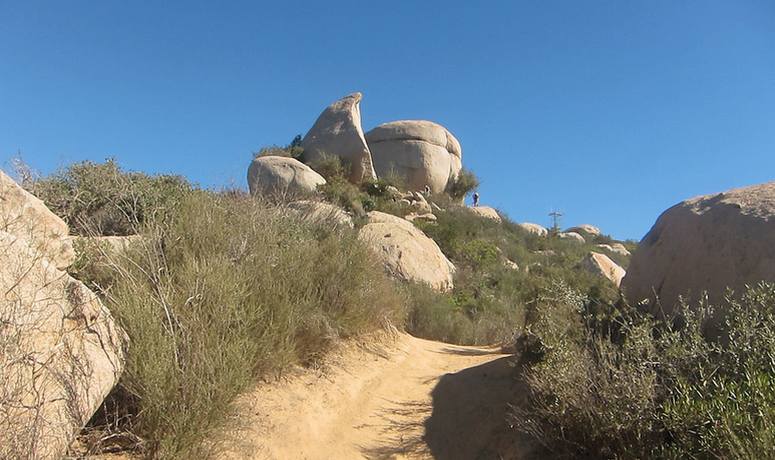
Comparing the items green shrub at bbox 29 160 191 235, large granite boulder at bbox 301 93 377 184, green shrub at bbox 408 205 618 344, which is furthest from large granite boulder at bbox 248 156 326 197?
green shrub at bbox 29 160 191 235

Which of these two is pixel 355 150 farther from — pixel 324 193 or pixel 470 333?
pixel 470 333

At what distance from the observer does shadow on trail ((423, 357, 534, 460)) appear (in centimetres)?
546

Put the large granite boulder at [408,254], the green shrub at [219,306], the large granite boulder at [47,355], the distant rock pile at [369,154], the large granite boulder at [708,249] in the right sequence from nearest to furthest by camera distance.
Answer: the large granite boulder at [47,355], the green shrub at [219,306], the large granite boulder at [708,249], the large granite boulder at [408,254], the distant rock pile at [369,154]

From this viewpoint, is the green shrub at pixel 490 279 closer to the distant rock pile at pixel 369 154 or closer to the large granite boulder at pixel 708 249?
the large granite boulder at pixel 708 249

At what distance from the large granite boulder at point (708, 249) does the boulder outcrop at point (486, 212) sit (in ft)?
70.9

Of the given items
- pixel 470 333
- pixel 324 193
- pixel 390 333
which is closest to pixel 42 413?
pixel 390 333

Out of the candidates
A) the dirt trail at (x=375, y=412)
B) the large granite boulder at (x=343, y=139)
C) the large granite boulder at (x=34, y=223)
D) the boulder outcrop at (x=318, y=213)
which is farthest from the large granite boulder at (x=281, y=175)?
the large granite boulder at (x=34, y=223)

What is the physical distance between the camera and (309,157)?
26.2 m

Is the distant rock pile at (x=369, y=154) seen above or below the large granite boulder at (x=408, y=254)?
above

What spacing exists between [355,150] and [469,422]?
20191 mm

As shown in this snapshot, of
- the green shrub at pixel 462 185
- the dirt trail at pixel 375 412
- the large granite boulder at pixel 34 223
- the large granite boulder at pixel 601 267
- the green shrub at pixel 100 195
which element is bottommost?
the dirt trail at pixel 375 412

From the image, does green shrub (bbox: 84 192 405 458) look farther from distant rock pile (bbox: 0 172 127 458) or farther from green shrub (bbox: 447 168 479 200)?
green shrub (bbox: 447 168 479 200)

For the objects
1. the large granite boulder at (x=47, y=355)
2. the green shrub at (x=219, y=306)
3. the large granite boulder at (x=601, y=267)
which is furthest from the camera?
the large granite boulder at (x=601, y=267)

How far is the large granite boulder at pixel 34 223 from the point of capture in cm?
471
